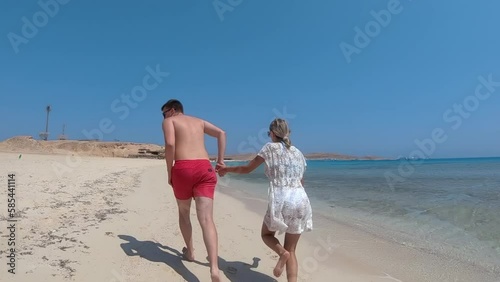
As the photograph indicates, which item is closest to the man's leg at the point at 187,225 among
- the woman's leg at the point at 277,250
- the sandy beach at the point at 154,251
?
the sandy beach at the point at 154,251

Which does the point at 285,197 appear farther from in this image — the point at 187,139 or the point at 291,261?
the point at 187,139

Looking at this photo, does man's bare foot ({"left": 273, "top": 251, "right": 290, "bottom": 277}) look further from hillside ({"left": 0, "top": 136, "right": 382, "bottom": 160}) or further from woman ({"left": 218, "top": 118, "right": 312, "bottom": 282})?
hillside ({"left": 0, "top": 136, "right": 382, "bottom": 160})

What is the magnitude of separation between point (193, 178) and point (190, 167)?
118mm

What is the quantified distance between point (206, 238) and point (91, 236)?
1736 mm

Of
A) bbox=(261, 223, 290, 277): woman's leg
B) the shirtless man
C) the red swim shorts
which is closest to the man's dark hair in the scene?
the shirtless man

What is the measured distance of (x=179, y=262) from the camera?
352 centimetres

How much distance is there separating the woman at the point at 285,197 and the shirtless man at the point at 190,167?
0.57 metres

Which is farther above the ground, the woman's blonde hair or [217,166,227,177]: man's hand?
the woman's blonde hair

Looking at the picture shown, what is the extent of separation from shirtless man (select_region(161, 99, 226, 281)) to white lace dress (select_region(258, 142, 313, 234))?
0.60 metres

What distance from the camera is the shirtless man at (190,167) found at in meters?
3.15

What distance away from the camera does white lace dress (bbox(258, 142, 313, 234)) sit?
3.08 metres

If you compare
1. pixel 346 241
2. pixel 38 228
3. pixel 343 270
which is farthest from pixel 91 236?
pixel 346 241

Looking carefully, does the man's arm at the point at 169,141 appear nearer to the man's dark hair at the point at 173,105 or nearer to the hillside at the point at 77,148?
the man's dark hair at the point at 173,105

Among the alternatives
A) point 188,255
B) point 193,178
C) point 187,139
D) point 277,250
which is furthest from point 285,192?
point 188,255
